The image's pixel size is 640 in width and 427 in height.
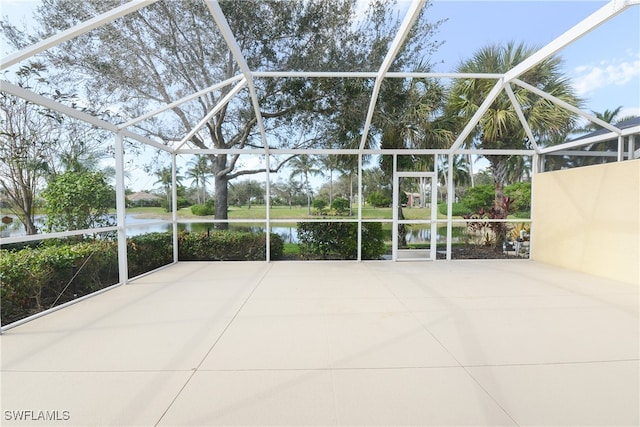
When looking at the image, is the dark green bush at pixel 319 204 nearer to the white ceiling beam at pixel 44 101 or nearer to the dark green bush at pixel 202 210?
the dark green bush at pixel 202 210

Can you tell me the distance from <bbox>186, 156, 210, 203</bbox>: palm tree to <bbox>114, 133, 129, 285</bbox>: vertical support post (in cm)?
243

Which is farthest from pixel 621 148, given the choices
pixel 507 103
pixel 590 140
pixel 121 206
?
pixel 121 206

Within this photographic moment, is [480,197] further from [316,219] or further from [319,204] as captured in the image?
[316,219]

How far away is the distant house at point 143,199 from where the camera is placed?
579cm

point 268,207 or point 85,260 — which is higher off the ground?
point 268,207

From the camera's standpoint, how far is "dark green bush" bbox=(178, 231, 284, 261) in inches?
286

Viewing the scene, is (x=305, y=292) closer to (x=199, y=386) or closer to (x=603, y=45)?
(x=199, y=386)

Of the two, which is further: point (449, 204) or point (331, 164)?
point (331, 164)

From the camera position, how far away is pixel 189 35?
618 cm

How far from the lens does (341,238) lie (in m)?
7.32

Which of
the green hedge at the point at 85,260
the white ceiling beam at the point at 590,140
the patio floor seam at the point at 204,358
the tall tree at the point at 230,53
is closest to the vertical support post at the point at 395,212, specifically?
the tall tree at the point at 230,53

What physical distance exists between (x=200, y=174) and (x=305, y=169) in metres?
2.69

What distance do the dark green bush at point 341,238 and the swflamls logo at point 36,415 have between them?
568 cm

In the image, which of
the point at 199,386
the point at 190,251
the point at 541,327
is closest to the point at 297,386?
the point at 199,386
